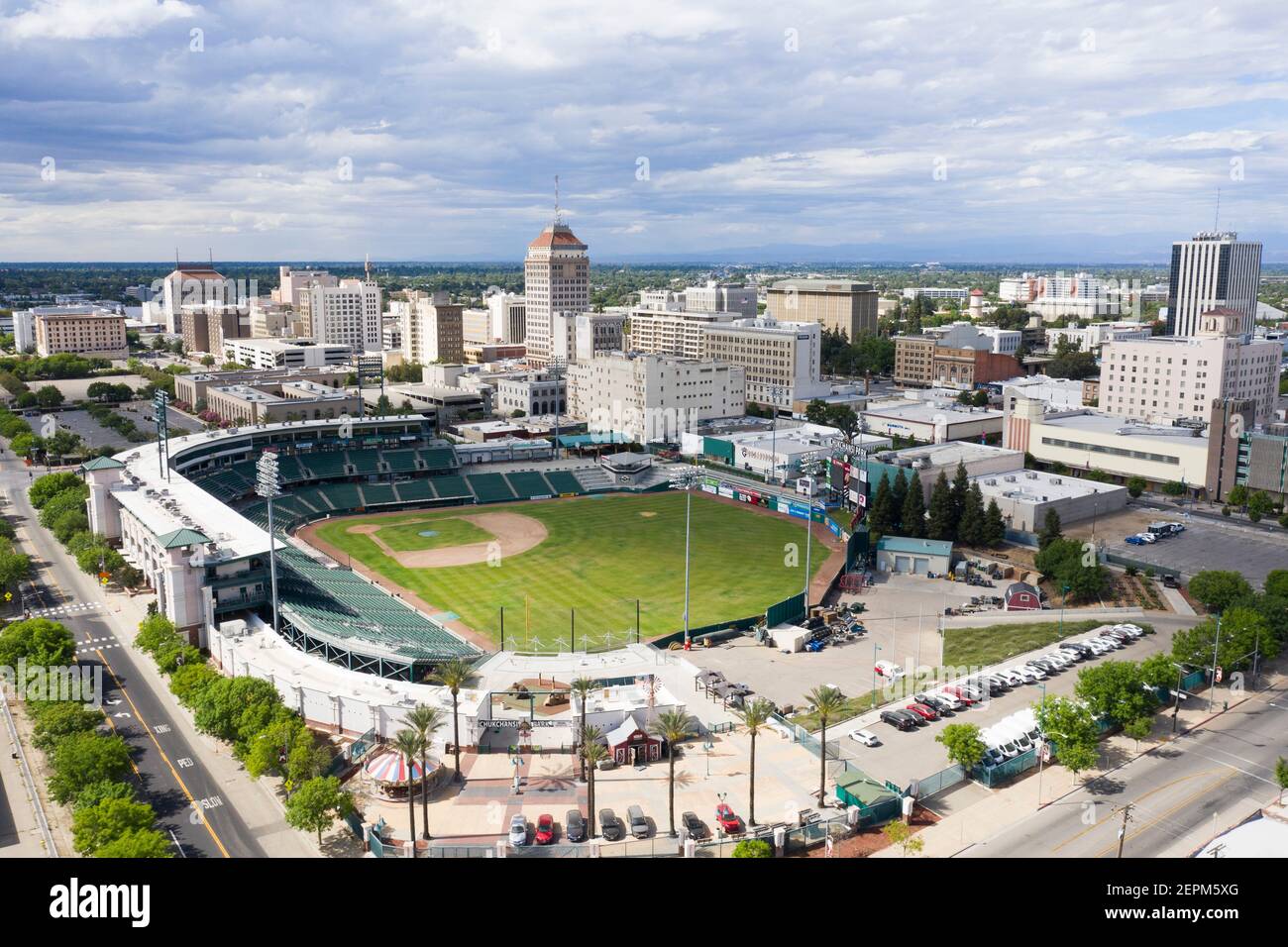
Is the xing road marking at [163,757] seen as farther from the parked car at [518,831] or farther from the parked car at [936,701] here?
the parked car at [936,701]

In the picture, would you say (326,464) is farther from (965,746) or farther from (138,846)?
(965,746)

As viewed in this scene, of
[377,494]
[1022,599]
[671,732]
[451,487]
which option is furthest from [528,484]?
[671,732]

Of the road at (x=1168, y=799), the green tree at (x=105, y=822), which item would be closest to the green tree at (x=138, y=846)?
the green tree at (x=105, y=822)

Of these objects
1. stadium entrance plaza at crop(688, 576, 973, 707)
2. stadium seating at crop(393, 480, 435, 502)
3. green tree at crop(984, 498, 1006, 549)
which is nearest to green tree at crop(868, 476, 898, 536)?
green tree at crop(984, 498, 1006, 549)

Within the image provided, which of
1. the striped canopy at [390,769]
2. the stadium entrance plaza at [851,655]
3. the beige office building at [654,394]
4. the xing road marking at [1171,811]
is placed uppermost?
the beige office building at [654,394]

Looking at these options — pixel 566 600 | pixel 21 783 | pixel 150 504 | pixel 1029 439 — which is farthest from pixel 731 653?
pixel 1029 439
